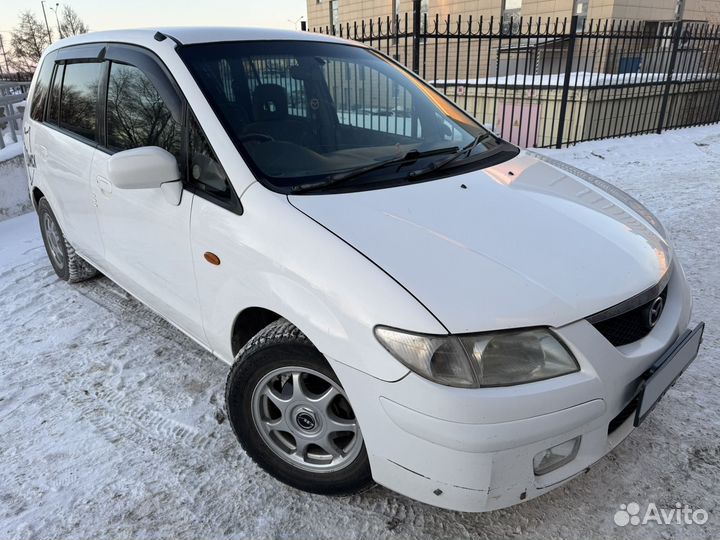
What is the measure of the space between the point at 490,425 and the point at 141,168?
5.53ft

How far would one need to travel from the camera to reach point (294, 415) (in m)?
Result: 2.07

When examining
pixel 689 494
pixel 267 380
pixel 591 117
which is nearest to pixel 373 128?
pixel 267 380

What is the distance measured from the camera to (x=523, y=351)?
1.66 meters

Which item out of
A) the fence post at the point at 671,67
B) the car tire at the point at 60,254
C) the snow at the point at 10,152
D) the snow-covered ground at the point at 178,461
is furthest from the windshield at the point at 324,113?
the fence post at the point at 671,67

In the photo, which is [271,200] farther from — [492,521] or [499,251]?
[492,521]

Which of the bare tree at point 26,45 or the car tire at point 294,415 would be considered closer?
the car tire at point 294,415

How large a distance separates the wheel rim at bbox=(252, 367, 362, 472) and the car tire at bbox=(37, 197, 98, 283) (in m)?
2.55

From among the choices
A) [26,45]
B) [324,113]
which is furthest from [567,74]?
[26,45]

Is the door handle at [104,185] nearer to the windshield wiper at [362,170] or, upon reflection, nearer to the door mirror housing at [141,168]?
the door mirror housing at [141,168]

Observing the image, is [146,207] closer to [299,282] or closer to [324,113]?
[324,113]

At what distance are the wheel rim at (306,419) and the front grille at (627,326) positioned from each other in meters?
0.94

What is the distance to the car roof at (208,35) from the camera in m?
2.57

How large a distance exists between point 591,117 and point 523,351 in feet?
34.1

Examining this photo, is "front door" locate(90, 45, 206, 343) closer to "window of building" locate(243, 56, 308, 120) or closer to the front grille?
"window of building" locate(243, 56, 308, 120)
